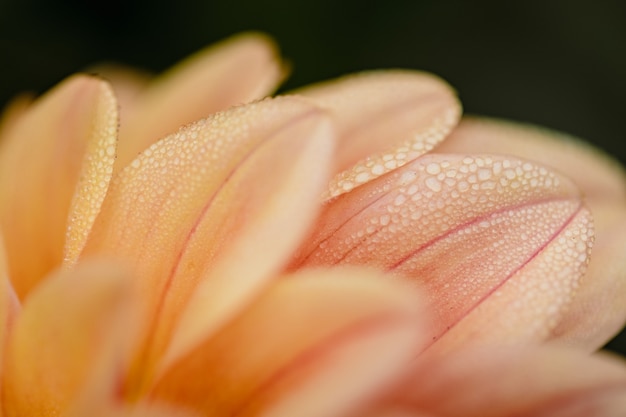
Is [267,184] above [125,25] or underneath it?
above

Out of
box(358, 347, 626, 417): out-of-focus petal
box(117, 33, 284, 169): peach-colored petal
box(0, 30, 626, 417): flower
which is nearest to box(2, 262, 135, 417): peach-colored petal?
box(0, 30, 626, 417): flower

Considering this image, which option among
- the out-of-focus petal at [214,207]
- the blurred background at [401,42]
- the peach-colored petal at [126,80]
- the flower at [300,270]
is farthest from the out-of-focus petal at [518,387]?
the blurred background at [401,42]

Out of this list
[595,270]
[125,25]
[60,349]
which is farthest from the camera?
[125,25]

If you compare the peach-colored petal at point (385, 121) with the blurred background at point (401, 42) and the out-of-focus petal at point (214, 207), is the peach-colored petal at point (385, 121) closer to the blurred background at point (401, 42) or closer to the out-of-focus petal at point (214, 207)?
the out-of-focus petal at point (214, 207)

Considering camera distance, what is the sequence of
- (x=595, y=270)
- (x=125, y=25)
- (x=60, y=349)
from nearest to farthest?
(x=60, y=349) → (x=595, y=270) → (x=125, y=25)

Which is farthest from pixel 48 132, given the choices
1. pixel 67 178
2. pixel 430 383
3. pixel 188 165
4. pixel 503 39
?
pixel 503 39

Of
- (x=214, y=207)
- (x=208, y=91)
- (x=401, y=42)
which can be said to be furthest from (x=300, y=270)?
(x=401, y=42)

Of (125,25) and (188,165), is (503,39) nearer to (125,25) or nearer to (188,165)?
(125,25)
